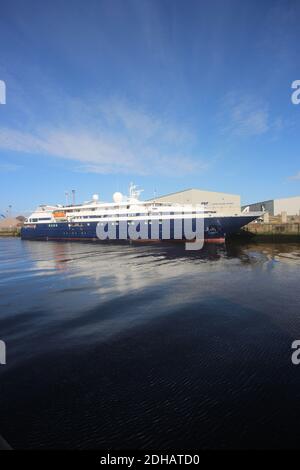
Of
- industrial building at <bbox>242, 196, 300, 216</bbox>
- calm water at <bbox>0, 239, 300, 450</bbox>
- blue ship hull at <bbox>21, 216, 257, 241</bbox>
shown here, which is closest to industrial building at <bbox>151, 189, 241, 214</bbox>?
industrial building at <bbox>242, 196, 300, 216</bbox>

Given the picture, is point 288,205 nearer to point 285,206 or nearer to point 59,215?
point 285,206

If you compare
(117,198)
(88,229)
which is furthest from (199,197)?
(88,229)

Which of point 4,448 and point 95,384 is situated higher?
point 4,448

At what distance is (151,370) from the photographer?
6.41 metres

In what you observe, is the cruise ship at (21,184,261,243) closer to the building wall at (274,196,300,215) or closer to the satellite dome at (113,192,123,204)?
the satellite dome at (113,192,123,204)

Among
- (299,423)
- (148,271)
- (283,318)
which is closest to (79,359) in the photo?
(299,423)

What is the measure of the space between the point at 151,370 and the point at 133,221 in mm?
46334

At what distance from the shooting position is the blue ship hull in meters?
45.2

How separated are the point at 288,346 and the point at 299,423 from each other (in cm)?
327

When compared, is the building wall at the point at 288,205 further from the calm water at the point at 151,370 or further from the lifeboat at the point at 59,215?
the calm water at the point at 151,370

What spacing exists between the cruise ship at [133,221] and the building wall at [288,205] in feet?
139

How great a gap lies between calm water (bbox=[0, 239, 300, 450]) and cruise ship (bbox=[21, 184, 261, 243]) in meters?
33.0
